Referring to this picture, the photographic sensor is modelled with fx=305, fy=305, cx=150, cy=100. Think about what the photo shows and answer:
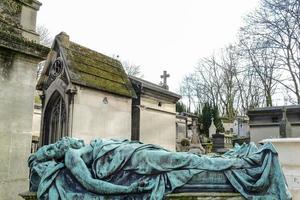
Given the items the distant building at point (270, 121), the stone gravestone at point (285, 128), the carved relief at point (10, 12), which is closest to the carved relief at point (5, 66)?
the carved relief at point (10, 12)

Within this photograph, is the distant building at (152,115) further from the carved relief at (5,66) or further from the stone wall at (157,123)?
the carved relief at (5,66)

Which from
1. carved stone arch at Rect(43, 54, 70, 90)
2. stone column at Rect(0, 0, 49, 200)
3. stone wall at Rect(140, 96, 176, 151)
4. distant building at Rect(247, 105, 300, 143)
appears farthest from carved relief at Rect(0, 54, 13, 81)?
distant building at Rect(247, 105, 300, 143)

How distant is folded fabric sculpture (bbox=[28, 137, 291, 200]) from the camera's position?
330 centimetres

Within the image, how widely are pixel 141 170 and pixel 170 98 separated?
401 inches

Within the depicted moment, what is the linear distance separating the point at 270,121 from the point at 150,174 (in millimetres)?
18092

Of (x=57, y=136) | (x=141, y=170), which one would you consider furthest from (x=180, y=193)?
(x=57, y=136)

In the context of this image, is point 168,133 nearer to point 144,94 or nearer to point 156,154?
point 144,94

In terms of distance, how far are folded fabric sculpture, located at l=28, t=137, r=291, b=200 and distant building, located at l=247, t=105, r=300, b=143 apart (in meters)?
16.7

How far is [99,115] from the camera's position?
10.0m

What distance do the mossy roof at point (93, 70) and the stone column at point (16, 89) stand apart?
3986 millimetres

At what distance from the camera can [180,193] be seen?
3.30 metres

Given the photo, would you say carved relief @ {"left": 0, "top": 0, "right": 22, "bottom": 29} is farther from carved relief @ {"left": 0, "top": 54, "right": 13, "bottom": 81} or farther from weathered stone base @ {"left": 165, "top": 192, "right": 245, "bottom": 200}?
weathered stone base @ {"left": 165, "top": 192, "right": 245, "bottom": 200}

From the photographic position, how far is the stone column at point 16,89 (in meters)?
4.87

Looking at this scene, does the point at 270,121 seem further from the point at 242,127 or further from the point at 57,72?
the point at 57,72
